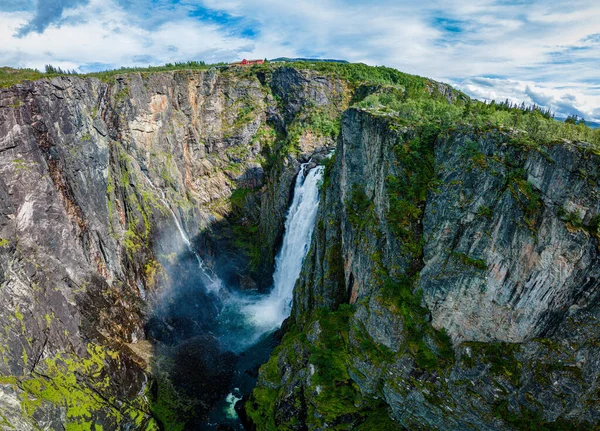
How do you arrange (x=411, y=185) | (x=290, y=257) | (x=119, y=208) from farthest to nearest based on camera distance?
(x=290, y=257), (x=119, y=208), (x=411, y=185)

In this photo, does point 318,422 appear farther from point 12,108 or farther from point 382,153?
point 12,108

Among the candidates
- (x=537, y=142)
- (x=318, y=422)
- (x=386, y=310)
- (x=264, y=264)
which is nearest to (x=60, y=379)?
(x=318, y=422)

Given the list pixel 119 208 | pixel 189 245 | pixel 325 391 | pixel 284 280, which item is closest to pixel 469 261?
pixel 325 391

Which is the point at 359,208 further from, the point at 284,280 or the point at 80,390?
the point at 80,390

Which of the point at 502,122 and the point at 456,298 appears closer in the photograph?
the point at 456,298

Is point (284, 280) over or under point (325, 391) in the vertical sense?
over

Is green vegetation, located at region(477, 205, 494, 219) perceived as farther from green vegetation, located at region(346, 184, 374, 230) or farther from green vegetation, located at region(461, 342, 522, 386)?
green vegetation, located at region(346, 184, 374, 230)

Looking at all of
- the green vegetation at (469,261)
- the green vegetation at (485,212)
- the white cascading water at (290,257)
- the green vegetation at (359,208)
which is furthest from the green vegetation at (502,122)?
the white cascading water at (290,257)
